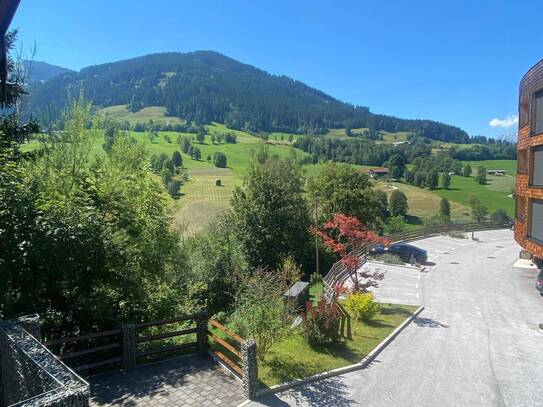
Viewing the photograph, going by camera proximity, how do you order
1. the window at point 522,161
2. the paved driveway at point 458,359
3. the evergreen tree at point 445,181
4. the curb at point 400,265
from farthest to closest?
the evergreen tree at point 445,181 < the curb at point 400,265 < the window at point 522,161 < the paved driveway at point 458,359

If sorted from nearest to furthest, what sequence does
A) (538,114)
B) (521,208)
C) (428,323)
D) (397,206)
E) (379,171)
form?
(428,323) < (538,114) < (521,208) < (397,206) < (379,171)

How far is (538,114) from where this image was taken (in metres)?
21.5

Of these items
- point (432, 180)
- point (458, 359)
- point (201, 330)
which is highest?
point (432, 180)

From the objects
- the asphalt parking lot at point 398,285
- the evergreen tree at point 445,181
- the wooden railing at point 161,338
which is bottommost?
the asphalt parking lot at point 398,285

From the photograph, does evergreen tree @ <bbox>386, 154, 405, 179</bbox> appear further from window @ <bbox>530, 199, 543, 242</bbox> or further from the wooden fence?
the wooden fence

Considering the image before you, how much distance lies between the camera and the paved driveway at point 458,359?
34.7 ft

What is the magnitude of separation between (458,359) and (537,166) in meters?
14.1

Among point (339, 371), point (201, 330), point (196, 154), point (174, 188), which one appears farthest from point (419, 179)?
point (201, 330)

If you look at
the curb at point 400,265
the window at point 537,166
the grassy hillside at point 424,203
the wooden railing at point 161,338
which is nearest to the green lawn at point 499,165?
the grassy hillside at point 424,203

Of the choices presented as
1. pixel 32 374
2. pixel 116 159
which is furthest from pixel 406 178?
pixel 32 374

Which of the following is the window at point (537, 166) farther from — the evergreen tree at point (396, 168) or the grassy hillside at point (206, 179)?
the evergreen tree at point (396, 168)

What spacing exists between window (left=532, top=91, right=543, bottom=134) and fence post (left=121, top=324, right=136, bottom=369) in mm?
22585

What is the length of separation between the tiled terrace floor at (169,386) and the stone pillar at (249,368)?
0.29m

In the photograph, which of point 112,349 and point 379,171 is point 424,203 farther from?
point 112,349
